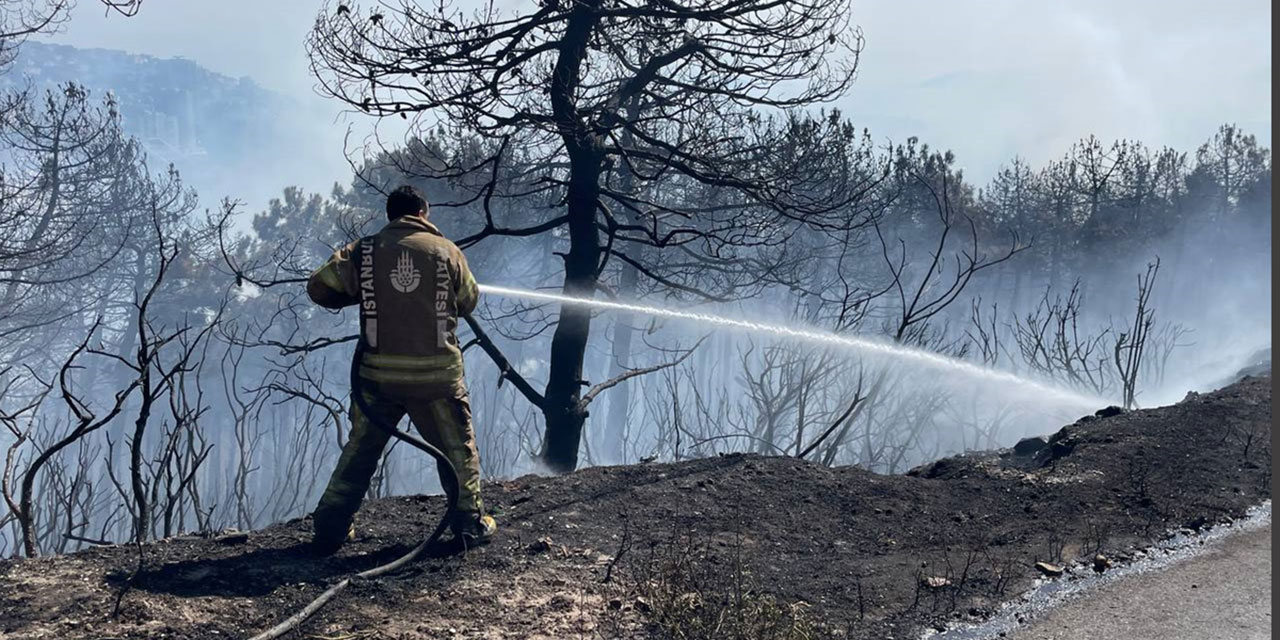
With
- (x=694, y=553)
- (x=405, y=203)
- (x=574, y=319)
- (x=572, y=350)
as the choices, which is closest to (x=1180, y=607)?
(x=694, y=553)

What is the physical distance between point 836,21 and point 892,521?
13.2 feet

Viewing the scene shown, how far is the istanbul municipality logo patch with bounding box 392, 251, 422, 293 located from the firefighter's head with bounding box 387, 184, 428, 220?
1.16 feet

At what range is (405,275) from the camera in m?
4.88

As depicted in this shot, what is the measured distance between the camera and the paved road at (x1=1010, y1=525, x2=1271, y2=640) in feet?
14.3

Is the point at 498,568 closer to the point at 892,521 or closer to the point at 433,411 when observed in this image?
the point at 433,411

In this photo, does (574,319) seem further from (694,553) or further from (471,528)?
(694,553)

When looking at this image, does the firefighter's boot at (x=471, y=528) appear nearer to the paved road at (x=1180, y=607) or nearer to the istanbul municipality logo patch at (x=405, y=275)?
the istanbul municipality logo patch at (x=405, y=275)

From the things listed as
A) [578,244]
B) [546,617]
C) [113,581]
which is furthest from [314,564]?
[578,244]

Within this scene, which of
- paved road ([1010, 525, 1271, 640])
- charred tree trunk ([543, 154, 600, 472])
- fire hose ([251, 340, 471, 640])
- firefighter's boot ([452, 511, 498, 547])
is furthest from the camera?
charred tree trunk ([543, 154, 600, 472])

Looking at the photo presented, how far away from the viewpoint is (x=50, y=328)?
28.5 metres

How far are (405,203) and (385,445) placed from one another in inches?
48.5

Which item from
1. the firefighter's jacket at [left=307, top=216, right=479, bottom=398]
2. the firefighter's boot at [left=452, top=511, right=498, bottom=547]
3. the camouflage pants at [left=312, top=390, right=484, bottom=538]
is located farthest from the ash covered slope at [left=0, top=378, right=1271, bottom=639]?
the firefighter's jacket at [left=307, top=216, right=479, bottom=398]

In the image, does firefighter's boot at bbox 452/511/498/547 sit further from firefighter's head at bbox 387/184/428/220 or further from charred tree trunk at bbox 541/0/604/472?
charred tree trunk at bbox 541/0/604/472

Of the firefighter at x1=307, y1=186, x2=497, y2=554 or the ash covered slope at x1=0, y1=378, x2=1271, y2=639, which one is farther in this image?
the firefighter at x1=307, y1=186, x2=497, y2=554
